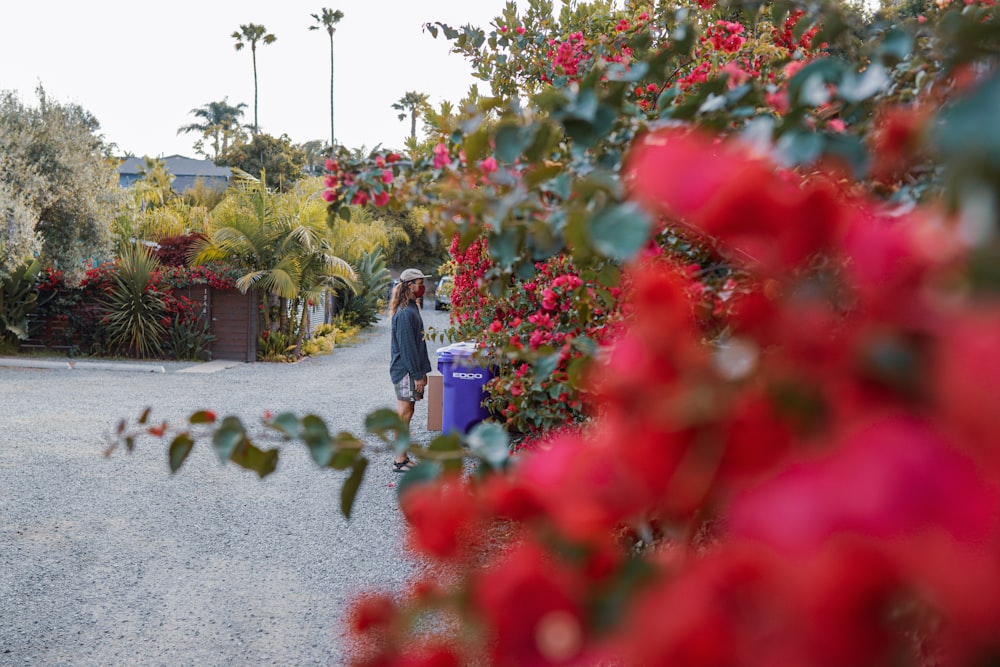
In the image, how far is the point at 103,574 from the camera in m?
4.61

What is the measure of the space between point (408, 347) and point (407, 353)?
0.18ft

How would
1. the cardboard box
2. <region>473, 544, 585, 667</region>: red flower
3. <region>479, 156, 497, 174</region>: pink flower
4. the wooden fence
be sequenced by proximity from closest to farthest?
1. <region>473, 544, 585, 667</region>: red flower
2. <region>479, 156, 497, 174</region>: pink flower
3. the cardboard box
4. the wooden fence

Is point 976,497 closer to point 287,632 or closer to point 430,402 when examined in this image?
point 287,632

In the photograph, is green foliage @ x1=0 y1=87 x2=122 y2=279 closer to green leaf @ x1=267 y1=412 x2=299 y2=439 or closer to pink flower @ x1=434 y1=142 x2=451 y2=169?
pink flower @ x1=434 y1=142 x2=451 y2=169

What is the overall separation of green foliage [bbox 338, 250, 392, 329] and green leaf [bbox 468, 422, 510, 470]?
20649 millimetres

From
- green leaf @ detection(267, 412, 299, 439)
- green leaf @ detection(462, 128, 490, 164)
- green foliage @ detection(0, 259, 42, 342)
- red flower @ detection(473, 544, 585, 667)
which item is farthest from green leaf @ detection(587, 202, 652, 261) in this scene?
green foliage @ detection(0, 259, 42, 342)

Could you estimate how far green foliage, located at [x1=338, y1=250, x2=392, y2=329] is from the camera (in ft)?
71.9

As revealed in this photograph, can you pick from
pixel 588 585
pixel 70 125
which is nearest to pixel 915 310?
pixel 588 585

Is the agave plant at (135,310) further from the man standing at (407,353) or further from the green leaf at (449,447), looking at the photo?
the green leaf at (449,447)

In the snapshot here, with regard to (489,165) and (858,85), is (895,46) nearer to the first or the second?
(858,85)

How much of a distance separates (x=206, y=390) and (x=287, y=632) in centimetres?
813

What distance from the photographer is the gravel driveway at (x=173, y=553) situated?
3795mm

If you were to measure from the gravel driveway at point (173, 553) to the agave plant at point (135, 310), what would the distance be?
5553mm

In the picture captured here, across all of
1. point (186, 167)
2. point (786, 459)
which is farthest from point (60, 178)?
point (186, 167)
